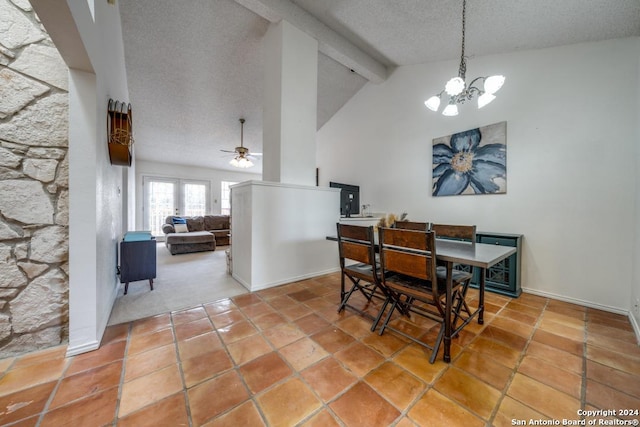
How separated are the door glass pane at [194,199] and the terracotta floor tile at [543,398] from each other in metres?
8.49

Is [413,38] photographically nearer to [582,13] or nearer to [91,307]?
[582,13]

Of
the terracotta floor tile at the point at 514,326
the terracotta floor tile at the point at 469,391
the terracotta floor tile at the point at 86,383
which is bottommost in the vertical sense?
the terracotta floor tile at the point at 514,326

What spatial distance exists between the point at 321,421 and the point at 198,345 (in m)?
1.03

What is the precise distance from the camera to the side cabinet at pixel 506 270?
254cm

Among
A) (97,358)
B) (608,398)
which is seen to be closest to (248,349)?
(97,358)

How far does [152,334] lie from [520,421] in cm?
233

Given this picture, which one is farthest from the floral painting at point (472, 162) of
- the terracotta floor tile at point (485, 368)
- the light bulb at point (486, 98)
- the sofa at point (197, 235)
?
the sofa at point (197, 235)

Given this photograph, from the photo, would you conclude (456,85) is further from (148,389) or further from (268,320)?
(148,389)

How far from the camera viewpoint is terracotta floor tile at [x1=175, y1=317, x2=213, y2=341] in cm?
172

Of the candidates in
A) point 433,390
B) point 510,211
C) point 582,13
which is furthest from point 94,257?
point 582,13

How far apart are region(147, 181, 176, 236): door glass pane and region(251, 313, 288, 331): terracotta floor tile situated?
692cm

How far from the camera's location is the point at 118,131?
193cm

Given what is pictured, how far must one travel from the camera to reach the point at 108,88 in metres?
1.94

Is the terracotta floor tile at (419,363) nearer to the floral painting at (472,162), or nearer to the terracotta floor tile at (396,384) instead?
the terracotta floor tile at (396,384)
